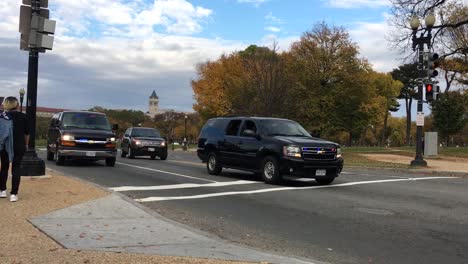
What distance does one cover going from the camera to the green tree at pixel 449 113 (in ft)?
164

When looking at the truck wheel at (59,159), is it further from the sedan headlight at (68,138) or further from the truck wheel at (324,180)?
the truck wheel at (324,180)

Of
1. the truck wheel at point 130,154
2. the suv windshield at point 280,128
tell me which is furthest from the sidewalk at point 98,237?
the truck wheel at point 130,154

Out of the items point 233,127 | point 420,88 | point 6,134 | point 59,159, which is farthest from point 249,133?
point 420,88

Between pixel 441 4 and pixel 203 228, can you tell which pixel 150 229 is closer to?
pixel 203 228

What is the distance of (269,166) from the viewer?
14.1 meters

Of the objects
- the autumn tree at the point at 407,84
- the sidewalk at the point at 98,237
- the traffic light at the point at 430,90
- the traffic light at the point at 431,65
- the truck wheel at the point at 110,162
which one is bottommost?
the sidewalk at the point at 98,237

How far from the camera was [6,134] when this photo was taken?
30.5ft

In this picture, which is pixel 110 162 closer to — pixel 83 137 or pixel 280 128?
pixel 83 137

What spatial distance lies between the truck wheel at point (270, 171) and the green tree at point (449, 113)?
132 feet

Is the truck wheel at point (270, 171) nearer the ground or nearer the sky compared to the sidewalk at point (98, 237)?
nearer the sky

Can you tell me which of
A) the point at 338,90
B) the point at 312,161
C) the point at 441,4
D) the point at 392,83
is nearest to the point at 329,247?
the point at 312,161

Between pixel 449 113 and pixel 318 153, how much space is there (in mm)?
41190

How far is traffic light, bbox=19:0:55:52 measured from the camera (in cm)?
1239

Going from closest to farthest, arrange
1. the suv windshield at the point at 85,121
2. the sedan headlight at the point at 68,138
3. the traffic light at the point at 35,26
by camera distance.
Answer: the traffic light at the point at 35,26 → the sedan headlight at the point at 68,138 → the suv windshield at the point at 85,121
